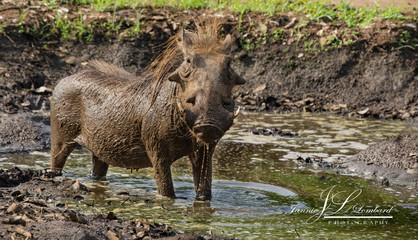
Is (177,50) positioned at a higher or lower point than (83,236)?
higher

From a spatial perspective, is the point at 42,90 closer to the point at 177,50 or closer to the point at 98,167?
the point at 98,167

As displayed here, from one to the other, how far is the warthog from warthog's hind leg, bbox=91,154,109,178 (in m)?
0.01

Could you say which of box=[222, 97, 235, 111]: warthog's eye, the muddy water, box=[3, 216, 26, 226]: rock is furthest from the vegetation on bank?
box=[3, 216, 26, 226]: rock

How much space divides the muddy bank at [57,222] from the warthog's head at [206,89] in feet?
2.51

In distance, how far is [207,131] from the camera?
15.3ft

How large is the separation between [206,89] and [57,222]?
4.63 ft

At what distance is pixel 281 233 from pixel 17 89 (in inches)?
267

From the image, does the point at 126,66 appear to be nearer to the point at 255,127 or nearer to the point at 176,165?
the point at 255,127

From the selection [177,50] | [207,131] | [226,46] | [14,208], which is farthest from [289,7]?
[14,208]

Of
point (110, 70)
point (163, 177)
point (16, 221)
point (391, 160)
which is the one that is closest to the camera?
point (16, 221)

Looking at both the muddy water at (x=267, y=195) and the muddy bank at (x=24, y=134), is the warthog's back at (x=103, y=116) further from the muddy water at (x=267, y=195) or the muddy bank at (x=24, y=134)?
the muddy bank at (x=24, y=134)

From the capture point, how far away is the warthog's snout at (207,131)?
15.2 feet

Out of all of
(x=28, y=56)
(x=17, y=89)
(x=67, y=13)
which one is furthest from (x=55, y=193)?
(x=67, y=13)

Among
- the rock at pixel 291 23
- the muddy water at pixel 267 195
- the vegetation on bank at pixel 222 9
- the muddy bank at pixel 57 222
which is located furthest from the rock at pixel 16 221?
the rock at pixel 291 23
